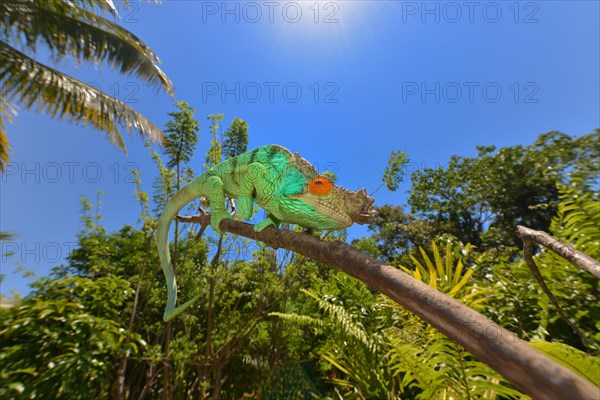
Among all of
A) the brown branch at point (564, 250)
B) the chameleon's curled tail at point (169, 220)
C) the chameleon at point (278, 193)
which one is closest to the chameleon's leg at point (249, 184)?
the chameleon at point (278, 193)

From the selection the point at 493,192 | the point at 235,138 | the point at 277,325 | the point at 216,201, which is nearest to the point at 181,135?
the point at 235,138

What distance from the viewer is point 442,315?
22.3 inches

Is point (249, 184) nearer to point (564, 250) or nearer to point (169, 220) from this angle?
point (169, 220)

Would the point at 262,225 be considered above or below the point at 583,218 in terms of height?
below

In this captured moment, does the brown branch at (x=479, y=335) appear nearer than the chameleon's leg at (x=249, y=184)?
Yes

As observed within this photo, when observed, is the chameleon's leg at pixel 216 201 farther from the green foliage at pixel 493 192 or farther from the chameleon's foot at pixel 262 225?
the green foliage at pixel 493 192

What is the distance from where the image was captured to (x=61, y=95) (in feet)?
12.3

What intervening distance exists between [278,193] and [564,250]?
1326mm

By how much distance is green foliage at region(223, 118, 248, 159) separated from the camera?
407 cm

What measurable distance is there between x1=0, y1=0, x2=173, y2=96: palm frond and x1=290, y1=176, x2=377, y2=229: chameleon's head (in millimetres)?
4062

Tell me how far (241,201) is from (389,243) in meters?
10.4

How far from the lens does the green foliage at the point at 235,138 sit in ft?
13.4

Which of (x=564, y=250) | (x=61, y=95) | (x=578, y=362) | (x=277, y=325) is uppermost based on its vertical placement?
(x=61, y=95)

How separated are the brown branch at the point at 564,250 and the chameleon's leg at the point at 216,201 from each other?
1605 mm
